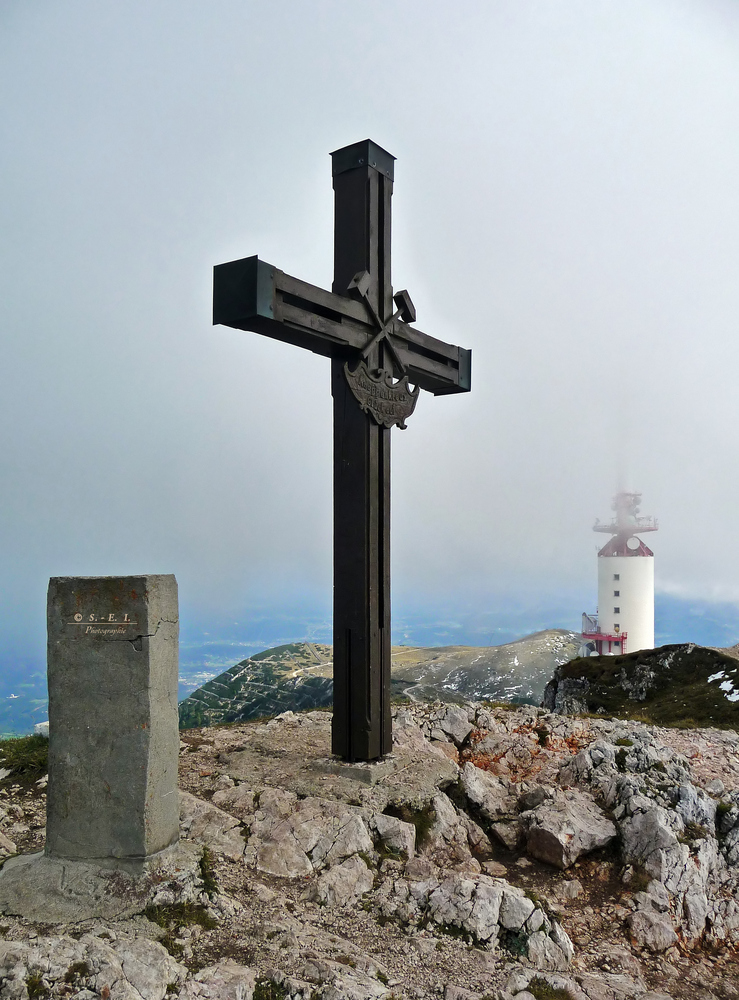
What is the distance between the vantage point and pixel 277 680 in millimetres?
26141

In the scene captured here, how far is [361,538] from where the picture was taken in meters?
7.71

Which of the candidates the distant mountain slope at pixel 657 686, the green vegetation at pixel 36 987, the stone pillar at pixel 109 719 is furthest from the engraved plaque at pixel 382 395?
the distant mountain slope at pixel 657 686

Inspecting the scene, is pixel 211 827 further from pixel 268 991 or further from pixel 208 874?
pixel 268 991

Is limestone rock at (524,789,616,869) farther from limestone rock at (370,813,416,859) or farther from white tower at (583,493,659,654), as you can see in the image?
white tower at (583,493,659,654)

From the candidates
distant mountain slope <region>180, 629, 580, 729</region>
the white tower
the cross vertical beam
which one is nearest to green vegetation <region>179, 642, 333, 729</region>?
distant mountain slope <region>180, 629, 580, 729</region>

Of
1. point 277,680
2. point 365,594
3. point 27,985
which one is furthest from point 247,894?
point 277,680

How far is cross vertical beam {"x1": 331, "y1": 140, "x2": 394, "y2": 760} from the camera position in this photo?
25.3 feet

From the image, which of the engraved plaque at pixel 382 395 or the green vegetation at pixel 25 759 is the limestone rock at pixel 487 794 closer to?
the engraved plaque at pixel 382 395

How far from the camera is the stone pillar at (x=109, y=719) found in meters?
5.54

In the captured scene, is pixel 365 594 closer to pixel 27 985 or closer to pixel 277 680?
pixel 27 985

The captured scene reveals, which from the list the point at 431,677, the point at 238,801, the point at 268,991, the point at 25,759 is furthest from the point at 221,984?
the point at 431,677

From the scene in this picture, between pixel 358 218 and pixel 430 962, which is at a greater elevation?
pixel 358 218

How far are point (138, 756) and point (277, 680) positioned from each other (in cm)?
2118

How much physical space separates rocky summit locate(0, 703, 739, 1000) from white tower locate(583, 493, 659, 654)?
37.8 metres
